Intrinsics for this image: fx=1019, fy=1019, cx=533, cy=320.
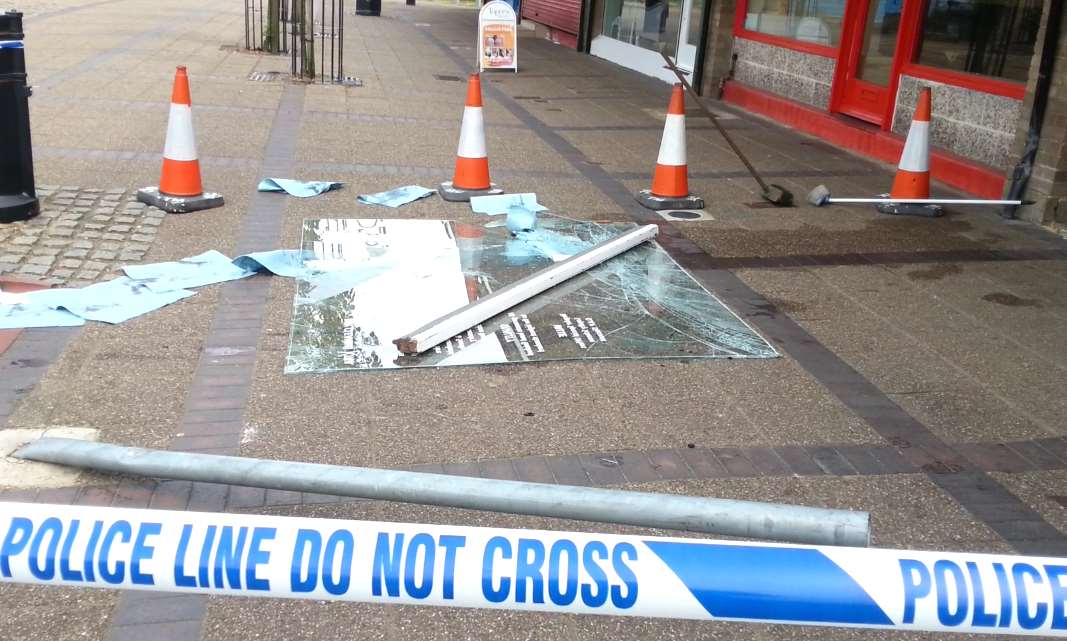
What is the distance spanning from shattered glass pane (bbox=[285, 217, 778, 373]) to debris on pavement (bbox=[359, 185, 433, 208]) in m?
0.50

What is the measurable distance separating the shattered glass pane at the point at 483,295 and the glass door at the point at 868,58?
509 centimetres

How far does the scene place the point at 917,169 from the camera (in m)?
8.20

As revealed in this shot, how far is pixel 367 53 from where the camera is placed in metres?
19.0

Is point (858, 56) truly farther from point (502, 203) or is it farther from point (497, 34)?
point (502, 203)

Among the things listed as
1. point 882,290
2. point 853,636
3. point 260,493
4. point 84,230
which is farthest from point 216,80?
point 853,636

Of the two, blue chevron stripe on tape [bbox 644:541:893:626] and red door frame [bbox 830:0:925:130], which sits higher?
red door frame [bbox 830:0:925:130]

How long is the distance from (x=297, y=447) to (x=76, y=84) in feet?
32.8

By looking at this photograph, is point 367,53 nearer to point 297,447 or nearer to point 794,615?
point 297,447

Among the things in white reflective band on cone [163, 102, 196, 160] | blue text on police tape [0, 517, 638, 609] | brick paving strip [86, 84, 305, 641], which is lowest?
brick paving strip [86, 84, 305, 641]

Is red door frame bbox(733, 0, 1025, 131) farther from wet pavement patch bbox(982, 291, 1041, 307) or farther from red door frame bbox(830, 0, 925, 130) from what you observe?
wet pavement patch bbox(982, 291, 1041, 307)

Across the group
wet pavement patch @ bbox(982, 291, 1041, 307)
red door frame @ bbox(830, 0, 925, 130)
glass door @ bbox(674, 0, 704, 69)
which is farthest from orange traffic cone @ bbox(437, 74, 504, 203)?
glass door @ bbox(674, 0, 704, 69)

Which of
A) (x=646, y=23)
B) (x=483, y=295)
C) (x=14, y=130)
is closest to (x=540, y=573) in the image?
(x=483, y=295)

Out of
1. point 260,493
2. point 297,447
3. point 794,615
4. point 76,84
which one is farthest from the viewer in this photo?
point 76,84

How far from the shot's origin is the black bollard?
A: 626 centimetres
